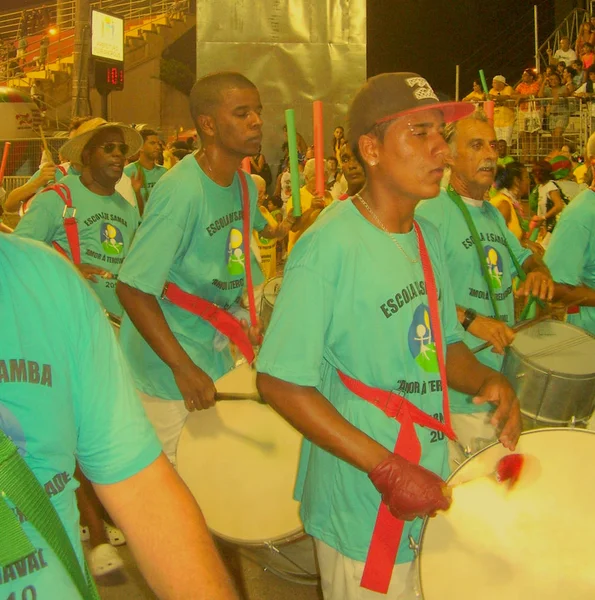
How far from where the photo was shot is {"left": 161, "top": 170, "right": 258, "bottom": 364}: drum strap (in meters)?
4.07

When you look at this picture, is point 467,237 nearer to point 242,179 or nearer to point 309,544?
point 242,179

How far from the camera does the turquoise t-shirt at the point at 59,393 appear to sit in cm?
153

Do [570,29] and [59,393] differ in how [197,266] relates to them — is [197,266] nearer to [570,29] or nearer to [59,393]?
[59,393]

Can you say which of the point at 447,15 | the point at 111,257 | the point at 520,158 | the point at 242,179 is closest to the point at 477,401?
the point at 242,179

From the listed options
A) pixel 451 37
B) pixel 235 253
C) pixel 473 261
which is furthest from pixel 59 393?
pixel 451 37

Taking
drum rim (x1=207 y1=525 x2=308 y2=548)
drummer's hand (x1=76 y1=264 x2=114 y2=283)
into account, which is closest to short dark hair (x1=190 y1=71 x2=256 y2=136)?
drummer's hand (x1=76 y1=264 x2=114 y2=283)

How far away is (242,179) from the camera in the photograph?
172 inches

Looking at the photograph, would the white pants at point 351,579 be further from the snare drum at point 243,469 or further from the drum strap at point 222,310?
the drum strap at point 222,310

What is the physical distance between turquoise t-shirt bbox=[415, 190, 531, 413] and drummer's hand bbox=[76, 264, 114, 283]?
2.09 meters

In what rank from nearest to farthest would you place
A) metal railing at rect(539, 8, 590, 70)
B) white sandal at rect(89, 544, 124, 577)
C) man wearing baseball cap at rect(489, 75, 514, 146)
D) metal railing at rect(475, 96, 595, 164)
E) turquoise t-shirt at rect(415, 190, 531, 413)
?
1. turquoise t-shirt at rect(415, 190, 531, 413)
2. white sandal at rect(89, 544, 124, 577)
3. metal railing at rect(475, 96, 595, 164)
4. man wearing baseball cap at rect(489, 75, 514, 146)
5. metal railing at rect(539, 8, 590, 70)

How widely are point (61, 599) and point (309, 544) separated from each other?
2.59 metres

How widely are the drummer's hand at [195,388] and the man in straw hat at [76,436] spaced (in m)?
2.00

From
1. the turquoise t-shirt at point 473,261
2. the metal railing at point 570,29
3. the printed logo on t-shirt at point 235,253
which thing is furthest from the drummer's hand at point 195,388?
the metal railing at point 570,29

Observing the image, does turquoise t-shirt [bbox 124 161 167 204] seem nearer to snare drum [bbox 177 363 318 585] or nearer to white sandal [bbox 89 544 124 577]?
white sandal [bbox 89 544 124 577]
